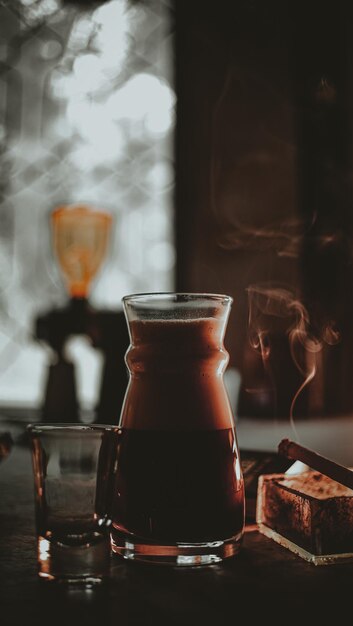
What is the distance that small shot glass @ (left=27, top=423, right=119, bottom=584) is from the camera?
569mm

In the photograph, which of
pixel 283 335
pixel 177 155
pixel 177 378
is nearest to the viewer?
pixel 177 378

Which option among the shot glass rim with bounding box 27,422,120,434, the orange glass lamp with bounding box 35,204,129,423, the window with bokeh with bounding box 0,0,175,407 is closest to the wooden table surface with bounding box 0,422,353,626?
the shot glass rim with bounding box 27,422,120,434

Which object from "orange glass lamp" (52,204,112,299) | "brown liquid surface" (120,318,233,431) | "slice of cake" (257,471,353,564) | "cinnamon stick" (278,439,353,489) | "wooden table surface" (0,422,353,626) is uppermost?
"orange glass lamp" (52,204,112,299)

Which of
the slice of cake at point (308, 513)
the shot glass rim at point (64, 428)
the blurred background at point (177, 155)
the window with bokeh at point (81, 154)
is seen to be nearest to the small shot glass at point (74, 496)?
the shot glass rim at point (64, 428)

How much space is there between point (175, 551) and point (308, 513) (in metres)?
0.12

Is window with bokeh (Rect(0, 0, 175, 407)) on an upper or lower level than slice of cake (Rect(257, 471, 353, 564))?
upper

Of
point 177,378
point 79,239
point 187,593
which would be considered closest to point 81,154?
point 79,239

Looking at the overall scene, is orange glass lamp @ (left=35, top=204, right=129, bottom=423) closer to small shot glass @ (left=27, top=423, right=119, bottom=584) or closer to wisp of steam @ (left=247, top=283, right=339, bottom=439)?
wisp of steam @ (left=247, top=283, right=339, bottom=439)

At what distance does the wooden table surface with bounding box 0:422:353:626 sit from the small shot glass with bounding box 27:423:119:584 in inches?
0.8

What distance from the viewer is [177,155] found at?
3225mm

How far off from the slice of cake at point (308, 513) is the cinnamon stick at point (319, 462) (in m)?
0.02

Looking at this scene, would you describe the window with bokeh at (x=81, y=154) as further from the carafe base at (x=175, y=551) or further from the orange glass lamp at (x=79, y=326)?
the carafe base at (x=175, y=551)

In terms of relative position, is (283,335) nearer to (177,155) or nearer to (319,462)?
(177,155)

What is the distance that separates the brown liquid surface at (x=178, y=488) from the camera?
1.99 feet
